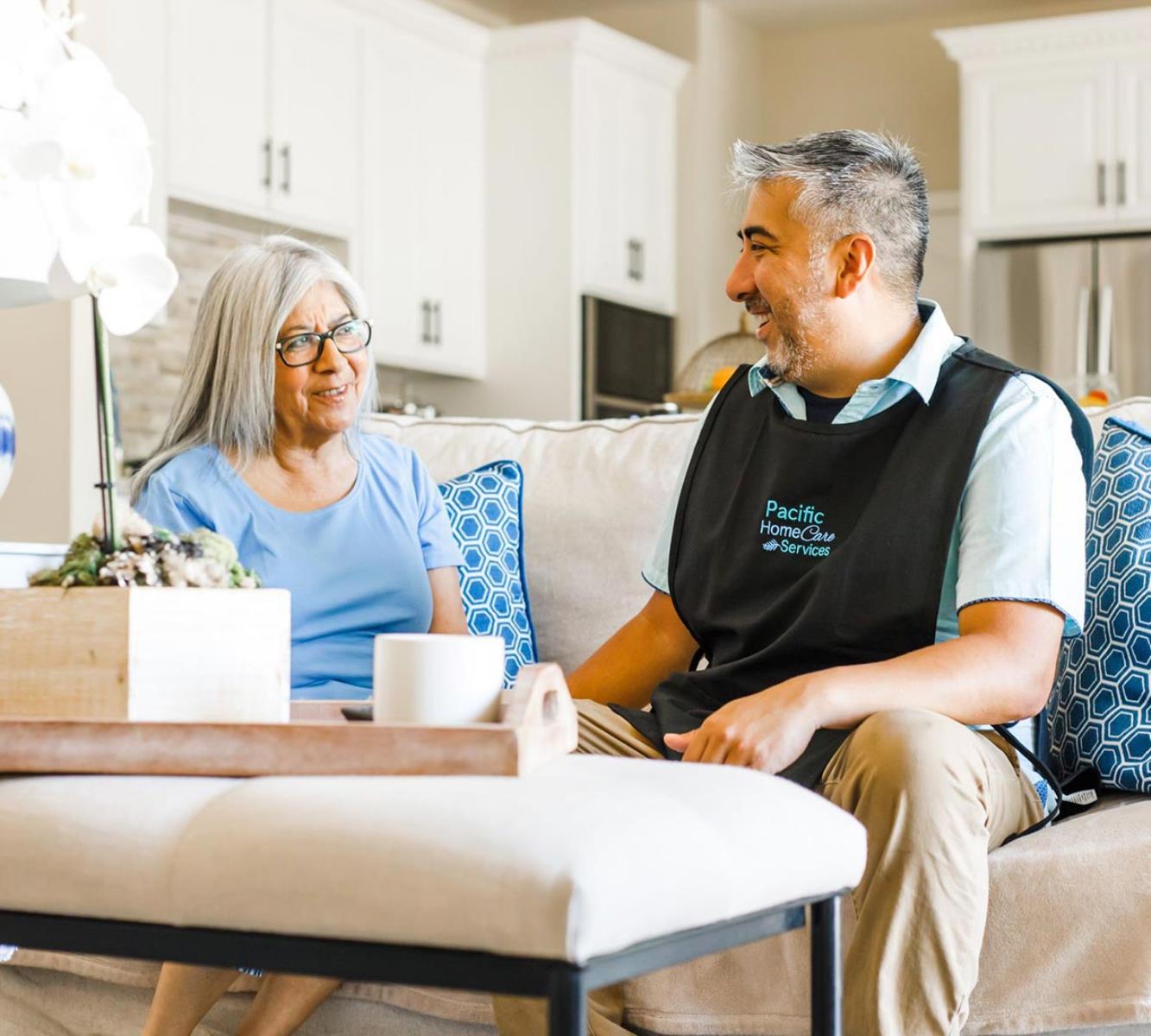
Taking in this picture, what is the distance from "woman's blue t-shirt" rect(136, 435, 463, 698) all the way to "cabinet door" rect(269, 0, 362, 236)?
3282 mm

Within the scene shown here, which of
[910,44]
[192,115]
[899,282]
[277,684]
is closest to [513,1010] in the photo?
[277,684]

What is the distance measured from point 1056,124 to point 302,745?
5820 millimetres

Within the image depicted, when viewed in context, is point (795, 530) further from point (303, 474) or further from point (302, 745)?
point (302, 745)

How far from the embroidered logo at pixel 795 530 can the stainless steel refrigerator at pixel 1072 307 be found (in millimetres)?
4345

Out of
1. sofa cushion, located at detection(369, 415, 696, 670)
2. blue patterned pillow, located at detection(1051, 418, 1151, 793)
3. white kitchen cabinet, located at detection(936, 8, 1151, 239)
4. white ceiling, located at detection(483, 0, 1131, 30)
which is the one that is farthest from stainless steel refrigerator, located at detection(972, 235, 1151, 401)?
blue patterned pillow, located at detection(1051, 418, 1151, 793)

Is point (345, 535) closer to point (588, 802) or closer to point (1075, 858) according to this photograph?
point (1075, 858)

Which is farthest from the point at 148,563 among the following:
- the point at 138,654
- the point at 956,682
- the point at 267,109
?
the point at 267,109

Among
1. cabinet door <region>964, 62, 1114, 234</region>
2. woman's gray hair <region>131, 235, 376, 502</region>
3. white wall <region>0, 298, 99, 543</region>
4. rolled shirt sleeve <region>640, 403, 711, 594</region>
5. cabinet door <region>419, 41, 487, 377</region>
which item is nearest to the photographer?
rolled shirt sleeve <region>640, 403, 711, 594</region>

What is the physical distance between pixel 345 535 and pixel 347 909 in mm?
1348

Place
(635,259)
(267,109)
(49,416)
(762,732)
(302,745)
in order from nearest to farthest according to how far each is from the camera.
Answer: (302,745), (762,732), (49,416), (267,109), (635,259)

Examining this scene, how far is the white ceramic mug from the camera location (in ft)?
3.92

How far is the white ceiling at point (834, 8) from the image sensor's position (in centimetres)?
697

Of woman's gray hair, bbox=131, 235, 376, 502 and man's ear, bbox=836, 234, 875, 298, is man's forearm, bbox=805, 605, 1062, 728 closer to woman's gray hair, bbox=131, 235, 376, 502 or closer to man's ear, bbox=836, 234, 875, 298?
man's ear, bbox=836, 234, 875, 298

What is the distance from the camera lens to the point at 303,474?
2.34 meters
